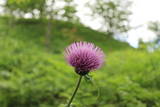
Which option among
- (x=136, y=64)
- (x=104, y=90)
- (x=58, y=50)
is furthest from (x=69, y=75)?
(x=58, y=50)

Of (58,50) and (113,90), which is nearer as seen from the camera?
(113,90)

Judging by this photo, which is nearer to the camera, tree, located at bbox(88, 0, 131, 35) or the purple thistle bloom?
the purple thistle bloom

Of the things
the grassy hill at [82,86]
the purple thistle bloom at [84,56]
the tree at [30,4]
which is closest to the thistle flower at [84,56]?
the purple thistle bloom at [84,56]

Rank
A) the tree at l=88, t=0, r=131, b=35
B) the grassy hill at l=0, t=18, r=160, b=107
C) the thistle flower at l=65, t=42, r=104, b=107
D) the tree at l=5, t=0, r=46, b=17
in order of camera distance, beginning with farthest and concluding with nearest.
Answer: the tree at l=88, t=0, r=131, b=35, the grassy hill at l=0, t=18, r=160, b=107, the tree at l=5, t=0, r=46, b=17, the thistle flower at l=65, t=42, r=104, b=107

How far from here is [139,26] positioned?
101ft

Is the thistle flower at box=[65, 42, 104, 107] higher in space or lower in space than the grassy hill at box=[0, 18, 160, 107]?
lower

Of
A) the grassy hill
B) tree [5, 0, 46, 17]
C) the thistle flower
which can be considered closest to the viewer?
the thistle flower

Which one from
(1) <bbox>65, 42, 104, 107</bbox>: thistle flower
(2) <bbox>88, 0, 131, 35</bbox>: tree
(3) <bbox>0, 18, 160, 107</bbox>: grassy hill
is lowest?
(1) <bbox>65, 42, 104, 107</bbox>: thistle flower

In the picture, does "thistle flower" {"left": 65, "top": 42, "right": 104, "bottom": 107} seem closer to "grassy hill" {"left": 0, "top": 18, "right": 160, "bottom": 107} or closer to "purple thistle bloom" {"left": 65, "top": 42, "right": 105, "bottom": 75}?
"purple thistle bloom" {"left": 65, "top": 42, "right": 105, "bottom": 75}

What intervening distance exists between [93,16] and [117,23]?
3.18m

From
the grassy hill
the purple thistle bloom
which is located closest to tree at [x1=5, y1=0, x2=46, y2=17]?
the purple thistle bloom

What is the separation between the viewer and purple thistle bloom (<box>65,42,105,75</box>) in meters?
1.42

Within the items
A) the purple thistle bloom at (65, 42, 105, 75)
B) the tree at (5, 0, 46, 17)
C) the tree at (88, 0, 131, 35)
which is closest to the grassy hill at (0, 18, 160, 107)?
the tree at (5, 0, 46, 17)

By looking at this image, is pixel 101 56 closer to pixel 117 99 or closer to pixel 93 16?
pixel 117 99
